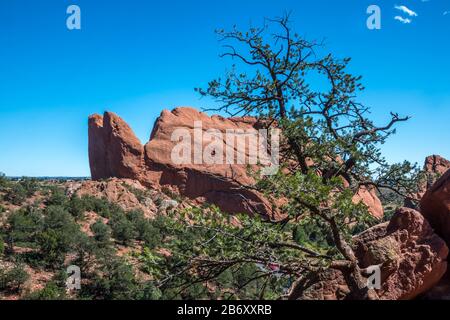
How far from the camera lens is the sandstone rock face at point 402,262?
4.60 meters

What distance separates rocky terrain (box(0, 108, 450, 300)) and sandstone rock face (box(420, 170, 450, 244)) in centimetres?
1

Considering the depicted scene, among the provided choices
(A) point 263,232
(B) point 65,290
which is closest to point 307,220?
(A) point 263,232

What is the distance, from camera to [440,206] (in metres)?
5.20

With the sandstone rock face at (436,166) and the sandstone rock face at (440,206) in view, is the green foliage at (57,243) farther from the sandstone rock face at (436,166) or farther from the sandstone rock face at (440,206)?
the sandstone rock face at (440,206)

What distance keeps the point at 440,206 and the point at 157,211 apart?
102 feet

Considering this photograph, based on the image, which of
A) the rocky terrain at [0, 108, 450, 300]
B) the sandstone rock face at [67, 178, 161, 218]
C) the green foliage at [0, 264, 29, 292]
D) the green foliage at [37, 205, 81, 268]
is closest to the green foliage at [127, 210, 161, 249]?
the rocky terrain at [0, 108, 450, 300]

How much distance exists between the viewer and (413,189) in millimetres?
6406

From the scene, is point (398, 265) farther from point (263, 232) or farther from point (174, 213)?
point (174, 213)

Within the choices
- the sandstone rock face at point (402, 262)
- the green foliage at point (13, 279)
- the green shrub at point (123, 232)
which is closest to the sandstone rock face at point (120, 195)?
the green shrub at point (123, 232)

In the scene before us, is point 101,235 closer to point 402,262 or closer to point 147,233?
point 147,233

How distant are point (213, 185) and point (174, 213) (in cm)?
3973

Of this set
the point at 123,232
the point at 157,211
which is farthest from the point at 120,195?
the point at 123,232
